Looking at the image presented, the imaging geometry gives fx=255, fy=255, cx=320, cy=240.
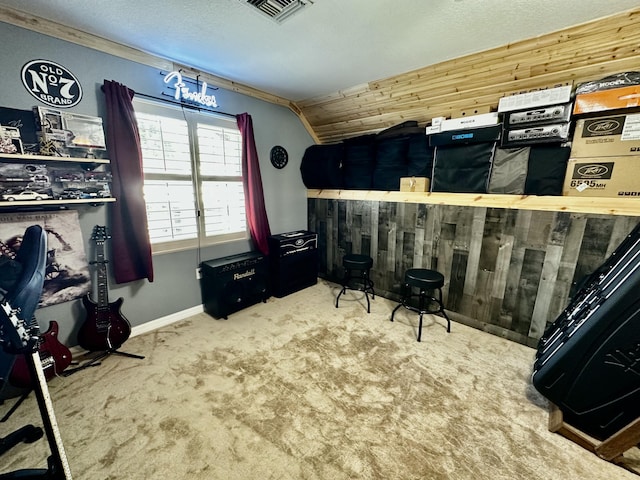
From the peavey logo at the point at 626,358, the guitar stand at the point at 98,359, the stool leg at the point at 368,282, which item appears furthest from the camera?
the stool leg at the point at 368,282

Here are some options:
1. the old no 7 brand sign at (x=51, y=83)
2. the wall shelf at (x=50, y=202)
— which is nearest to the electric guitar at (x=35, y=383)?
the wall shelf at (x=50, y=202)

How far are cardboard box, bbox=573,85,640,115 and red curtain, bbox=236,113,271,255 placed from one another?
290 centimetres

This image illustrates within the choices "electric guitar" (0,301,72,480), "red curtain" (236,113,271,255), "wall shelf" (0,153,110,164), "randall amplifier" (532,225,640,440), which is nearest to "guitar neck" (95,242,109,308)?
"wall shelf" (0,153,110,164)

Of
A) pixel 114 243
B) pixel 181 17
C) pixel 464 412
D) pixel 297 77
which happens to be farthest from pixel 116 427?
pixel 297 77

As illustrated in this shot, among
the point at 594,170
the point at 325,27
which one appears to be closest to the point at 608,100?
the point at 594,170

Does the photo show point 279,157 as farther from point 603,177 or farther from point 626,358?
point 626,358

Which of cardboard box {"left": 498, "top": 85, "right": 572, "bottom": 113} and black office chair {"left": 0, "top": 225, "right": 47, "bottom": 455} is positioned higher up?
cardboard box {"left": 498, "top": 85, "right": 572, "bottom": 113}

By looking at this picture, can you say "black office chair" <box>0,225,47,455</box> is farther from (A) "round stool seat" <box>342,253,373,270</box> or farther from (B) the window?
(A) "round stool seat" <box>342,253,373,270</box>

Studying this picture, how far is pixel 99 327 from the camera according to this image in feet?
6.73

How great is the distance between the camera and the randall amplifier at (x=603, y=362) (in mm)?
1277

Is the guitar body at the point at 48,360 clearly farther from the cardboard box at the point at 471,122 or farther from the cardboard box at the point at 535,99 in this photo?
the cardboard box at the point at 535,99

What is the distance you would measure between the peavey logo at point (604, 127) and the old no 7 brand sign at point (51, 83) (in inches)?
151

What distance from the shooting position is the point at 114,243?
2.17 metres

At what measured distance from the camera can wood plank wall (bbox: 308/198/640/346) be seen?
203 centimetres
